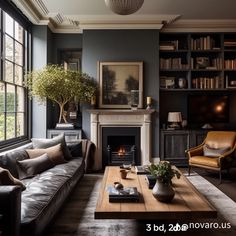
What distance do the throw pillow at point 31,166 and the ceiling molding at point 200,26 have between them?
3968 millimetres

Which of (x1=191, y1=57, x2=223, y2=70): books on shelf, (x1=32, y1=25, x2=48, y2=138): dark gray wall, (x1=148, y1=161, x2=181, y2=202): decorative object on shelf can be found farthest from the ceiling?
Answer: (x1=148, y1=161, x2=181, y2=202): decorative object on shelf

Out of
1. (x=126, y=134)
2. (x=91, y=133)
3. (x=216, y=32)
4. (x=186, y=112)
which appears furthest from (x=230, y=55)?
(x=91, y=133)

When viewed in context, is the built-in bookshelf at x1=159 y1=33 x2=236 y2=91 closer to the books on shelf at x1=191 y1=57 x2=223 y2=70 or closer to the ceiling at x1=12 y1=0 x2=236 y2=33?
the books on shelf at x1=191 y1=57 x2=223 y2=70

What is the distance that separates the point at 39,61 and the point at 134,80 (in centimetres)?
202

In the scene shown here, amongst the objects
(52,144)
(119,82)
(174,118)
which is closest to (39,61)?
(119,82)

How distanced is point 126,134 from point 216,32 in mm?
2967

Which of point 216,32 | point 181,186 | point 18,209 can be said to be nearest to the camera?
point 18,209

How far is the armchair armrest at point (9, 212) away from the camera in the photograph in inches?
82.0

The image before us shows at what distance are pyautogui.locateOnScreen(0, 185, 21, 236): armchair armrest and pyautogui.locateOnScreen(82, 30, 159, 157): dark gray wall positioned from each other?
13.0 feet

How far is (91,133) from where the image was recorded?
237 inches

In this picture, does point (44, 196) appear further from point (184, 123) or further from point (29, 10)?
point (184, 123)

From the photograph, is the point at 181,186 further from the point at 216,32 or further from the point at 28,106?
the point at 216,32

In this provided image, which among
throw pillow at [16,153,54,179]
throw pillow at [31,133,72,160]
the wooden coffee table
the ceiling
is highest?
the ceiling

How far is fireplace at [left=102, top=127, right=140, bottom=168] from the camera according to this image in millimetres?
6029
